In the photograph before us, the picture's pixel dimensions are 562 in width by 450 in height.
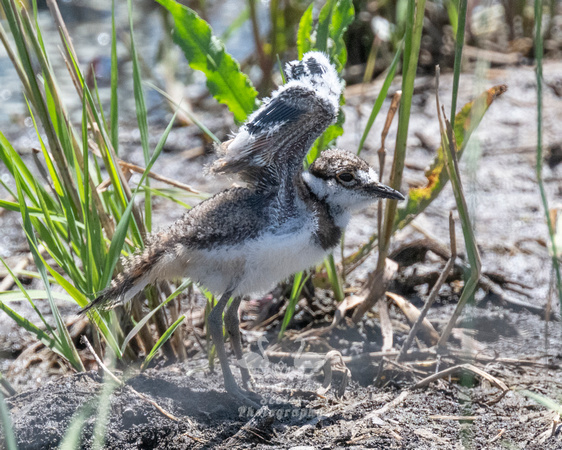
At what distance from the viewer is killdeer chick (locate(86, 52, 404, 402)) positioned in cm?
250

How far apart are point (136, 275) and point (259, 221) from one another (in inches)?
18.9

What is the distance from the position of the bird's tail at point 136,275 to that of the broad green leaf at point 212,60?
2.60ft

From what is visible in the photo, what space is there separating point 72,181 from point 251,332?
3.84ft

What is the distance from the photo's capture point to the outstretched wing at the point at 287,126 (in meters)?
2.46

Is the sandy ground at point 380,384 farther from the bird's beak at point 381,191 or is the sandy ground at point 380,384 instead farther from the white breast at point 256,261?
the white breast at point 256,261

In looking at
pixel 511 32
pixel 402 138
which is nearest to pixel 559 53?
pixel 511 32

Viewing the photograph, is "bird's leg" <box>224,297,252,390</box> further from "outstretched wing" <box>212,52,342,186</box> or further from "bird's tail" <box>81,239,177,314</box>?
"outstretched wing" <box>212,52,342,186</box>

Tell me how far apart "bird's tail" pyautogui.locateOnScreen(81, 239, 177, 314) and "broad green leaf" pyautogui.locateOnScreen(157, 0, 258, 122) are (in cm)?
79

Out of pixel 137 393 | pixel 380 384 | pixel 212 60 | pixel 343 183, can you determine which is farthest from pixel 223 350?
pixel 212 60

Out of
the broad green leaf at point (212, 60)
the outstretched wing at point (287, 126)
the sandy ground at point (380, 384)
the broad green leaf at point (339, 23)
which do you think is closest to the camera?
the sandy ground at point (380, 384)

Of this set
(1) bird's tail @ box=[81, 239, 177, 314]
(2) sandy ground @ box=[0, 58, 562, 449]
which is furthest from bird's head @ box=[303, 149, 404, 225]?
(1) bird's tail @ box=[81, 239, 177, 314]

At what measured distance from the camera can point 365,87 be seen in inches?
221

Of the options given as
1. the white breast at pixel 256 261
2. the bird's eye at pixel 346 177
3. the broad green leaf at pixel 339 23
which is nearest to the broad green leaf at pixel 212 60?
the broad green leaf at pixel 339 23

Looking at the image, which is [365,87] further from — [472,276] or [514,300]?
[472,276]
